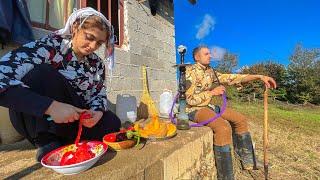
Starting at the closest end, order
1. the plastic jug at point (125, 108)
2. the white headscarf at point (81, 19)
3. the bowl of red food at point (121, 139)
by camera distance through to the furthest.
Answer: the white headscarf at point (81, 19)
the bowl of red food at point (121, 139)
the plastic jug at point (125, 108)

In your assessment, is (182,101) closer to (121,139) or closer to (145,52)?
(121,139)

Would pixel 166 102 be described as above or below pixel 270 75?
below

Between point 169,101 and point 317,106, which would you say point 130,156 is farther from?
point 317,106

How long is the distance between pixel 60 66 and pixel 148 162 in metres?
0.89

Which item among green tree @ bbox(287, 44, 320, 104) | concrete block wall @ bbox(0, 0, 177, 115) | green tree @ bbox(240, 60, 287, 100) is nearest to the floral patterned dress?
concrete block wall @ bbox(0, 0, 177, 115)

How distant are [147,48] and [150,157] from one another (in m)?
3.28

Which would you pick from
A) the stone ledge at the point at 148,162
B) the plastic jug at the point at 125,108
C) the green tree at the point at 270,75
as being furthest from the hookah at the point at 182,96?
the green tree at the point at 270,75

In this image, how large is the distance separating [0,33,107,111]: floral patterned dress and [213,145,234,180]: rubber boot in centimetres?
139

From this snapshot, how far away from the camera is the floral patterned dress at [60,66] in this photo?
177 cm

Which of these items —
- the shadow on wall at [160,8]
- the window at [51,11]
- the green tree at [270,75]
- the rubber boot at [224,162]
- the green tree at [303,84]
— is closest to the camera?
the rubber boot at [224,162]

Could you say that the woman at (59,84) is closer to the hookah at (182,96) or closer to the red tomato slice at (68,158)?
the red tomato slice at (68,158)

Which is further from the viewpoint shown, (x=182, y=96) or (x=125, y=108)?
(x=125, y=108)

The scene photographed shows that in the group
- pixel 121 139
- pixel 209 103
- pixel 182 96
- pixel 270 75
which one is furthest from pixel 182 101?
pixel 270 75

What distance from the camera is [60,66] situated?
221 centimetres
